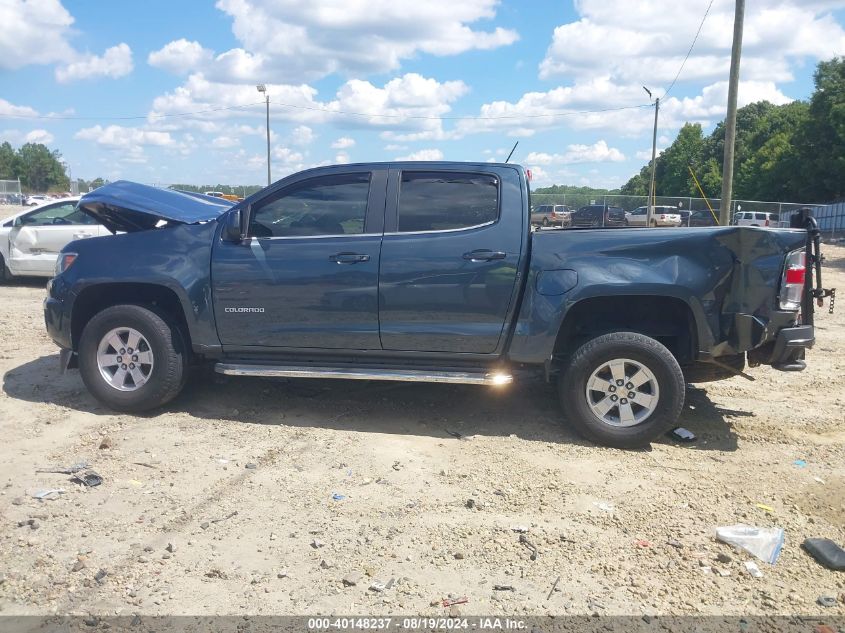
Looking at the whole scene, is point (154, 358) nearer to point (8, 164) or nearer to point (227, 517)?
point (227, 517)

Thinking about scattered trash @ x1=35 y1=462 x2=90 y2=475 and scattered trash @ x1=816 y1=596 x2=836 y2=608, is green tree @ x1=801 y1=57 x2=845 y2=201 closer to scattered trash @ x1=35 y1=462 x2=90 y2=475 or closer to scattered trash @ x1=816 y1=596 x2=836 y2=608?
scattered trash @ x1=816 y1=596 x2=836 y2=608

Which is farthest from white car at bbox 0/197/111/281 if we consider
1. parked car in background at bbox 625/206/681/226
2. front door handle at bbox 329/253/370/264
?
parked car in background at bbox 625/206/681/226

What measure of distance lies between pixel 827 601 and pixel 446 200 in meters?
3.47

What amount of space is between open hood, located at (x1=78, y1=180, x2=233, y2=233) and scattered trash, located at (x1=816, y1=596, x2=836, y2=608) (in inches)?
193

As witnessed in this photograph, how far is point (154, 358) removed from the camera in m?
5.59

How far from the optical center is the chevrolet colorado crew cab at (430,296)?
4.95 m

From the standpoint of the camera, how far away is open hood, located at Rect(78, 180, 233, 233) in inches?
231

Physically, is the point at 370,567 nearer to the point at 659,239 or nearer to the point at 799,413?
the point at 659,239

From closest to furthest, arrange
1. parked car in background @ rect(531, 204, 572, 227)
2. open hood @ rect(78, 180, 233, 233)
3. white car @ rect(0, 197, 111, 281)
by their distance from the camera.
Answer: open hood @ rect(78, 180, 233, 233) < parked car in background @ rect(531, 204, 572, 227) < white car @ rect(0, 197, 111, 281)

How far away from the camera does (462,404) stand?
6.05 meters

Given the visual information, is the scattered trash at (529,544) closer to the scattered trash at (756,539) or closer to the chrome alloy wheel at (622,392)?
the scattered trash at (756,539)

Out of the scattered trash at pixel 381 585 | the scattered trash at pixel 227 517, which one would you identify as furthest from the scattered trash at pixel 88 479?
the scattered trash at pixel 381 585

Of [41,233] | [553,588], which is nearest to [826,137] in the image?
[41,233]

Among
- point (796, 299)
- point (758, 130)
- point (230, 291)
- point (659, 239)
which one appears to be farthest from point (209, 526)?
point (758, 130)
